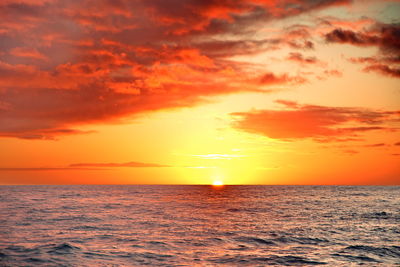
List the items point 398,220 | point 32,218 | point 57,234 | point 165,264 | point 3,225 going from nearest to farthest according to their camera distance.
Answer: point 165,264 < point 57,234 < point 3,225 < point 32,218 < point 398,220

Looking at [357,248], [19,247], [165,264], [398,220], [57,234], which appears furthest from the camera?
[398,220]

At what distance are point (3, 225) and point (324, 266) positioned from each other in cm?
3529

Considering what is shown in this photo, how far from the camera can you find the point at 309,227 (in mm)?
45219

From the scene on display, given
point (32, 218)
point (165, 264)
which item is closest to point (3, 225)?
point (32, 218)

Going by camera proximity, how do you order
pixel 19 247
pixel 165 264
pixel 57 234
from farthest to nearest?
1. pixel 57 234
2. pixel 19 247
3. pixel 165 264

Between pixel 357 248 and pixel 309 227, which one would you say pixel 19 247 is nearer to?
pixel 357 248

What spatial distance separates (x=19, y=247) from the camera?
3034cm

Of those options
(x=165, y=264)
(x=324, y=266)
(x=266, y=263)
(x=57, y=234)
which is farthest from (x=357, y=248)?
(x=57, y=234)

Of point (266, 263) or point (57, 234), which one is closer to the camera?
point (266, 263)

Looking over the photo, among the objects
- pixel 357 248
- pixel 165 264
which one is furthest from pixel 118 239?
pixel 357 248

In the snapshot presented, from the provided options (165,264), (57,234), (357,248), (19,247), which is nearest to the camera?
(165,264)

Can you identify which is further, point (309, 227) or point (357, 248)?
point (309, 227)

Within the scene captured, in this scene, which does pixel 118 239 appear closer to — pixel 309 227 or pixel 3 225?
pixel 3 225

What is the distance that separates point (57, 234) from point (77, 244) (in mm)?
6503
